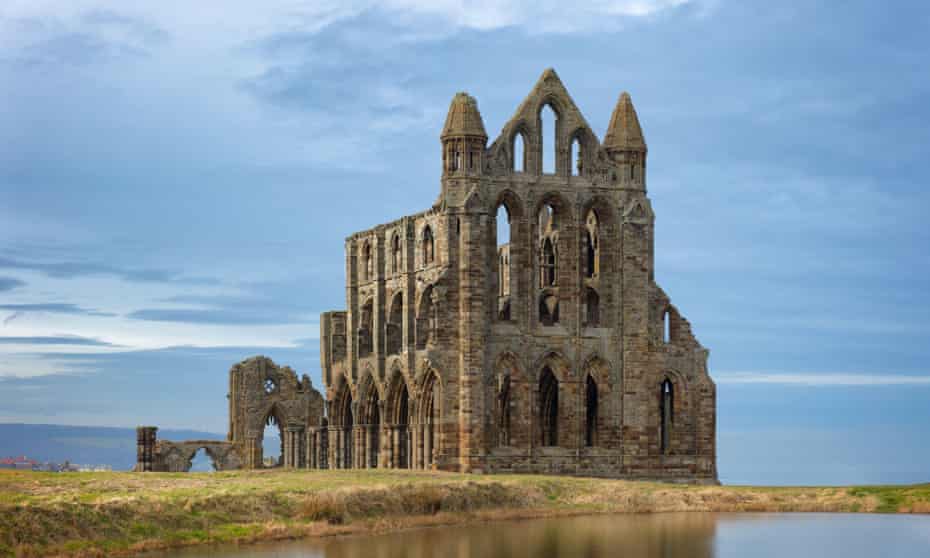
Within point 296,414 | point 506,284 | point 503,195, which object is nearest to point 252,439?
point 296,414

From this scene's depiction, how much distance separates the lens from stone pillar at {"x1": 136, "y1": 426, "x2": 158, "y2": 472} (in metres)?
79.5

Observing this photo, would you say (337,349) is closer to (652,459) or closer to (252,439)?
(252,439)

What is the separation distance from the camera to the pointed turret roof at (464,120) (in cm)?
7325

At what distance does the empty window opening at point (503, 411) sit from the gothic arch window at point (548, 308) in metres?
4.14

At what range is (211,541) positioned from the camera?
48406 millimetres

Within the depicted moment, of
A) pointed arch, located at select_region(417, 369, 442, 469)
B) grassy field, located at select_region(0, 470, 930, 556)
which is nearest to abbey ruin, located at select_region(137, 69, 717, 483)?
pointed arch, located at select_region(417, 369, 442, 469)

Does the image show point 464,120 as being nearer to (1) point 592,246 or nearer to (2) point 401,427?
(1) point 592,246

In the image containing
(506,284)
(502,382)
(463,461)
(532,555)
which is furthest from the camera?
(506,284)

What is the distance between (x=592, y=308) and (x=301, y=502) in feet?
92.9

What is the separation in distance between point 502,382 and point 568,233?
276 inches

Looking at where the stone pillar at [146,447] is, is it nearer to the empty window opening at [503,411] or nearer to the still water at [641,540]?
the empty window opening at [503,411]

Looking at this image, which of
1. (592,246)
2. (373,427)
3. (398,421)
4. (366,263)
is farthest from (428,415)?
(366,263)

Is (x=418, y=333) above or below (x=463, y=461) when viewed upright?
above

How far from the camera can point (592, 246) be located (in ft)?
263
